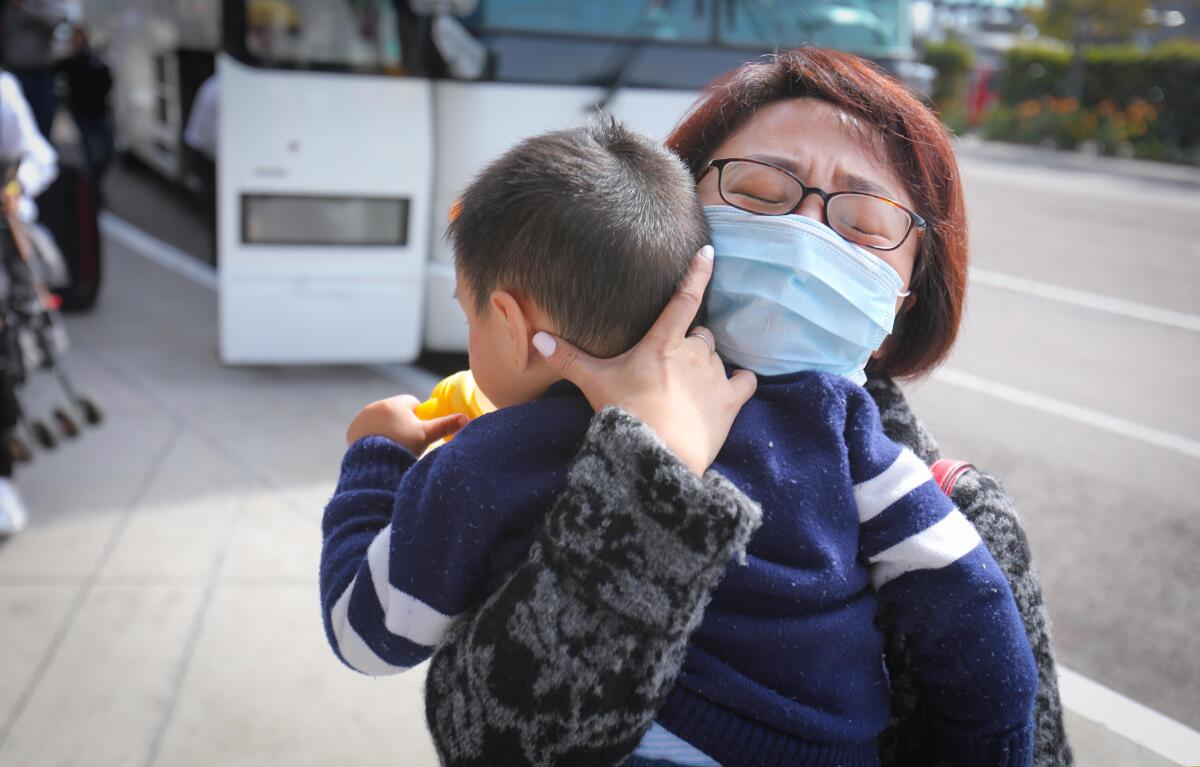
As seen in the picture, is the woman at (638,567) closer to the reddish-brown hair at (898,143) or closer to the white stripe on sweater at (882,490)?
the reddish-brown hair at (898,143)

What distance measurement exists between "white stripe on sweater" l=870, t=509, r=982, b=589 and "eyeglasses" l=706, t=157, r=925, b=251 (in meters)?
0.38

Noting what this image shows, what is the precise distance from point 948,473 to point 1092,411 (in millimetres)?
5120

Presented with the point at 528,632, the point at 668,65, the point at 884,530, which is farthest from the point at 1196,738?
the point at 668,65

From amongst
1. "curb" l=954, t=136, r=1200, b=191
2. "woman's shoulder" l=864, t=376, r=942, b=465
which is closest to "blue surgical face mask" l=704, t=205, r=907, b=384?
"woman's shoulder" l=864, t=376, r=942, b=465

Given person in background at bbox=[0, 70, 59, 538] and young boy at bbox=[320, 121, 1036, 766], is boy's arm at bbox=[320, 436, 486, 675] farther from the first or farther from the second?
person in background at bbox=[0, 70, 59, 538]

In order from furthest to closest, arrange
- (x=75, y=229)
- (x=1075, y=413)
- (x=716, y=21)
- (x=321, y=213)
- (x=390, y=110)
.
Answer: (x=75, y=229), (x=1075, y=413), (x=716, y=21), (x=321, y=213), (x=390, y=110)

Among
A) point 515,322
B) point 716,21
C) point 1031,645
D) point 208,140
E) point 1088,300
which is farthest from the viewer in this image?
point 1088,300

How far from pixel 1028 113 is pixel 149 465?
2314 centimetres

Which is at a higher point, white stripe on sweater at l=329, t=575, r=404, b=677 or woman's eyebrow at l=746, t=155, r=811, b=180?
woman's eyebrow at l=746, t=155, r=811, b=180

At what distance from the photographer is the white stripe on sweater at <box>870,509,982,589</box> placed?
42.8 inches

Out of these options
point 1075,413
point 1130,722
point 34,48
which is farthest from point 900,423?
point 34,48

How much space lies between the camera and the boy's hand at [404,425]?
128 centimetres

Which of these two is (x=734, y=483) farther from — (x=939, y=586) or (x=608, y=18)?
(x=608, y=18)

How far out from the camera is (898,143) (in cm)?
133
